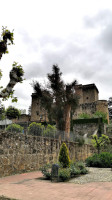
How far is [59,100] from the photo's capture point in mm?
21781

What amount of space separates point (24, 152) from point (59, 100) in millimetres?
11719

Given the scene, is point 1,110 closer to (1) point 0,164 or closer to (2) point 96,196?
(1) point 0,164

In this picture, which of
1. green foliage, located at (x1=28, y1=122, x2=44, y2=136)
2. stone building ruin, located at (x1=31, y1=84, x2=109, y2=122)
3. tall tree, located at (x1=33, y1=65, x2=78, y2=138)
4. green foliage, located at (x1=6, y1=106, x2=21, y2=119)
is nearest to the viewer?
green foliage, located at (x1=28, y1=122, x2=44, y2=136)

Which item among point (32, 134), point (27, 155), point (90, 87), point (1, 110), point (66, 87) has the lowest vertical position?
point (27, 155)

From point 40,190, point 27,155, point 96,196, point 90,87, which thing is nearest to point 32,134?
point 27,155

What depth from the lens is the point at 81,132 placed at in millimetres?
30125

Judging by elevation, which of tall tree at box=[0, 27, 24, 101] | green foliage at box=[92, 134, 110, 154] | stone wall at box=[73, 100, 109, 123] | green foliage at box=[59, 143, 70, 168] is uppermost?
stone wall at box=[73, 100, 109, 123]

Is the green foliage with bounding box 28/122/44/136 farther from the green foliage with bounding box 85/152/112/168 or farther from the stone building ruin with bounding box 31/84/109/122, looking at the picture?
the stone building ruin with bounding box 31/84/109/122

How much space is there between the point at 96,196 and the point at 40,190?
1.83 m

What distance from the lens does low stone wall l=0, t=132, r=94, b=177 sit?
9191 mm

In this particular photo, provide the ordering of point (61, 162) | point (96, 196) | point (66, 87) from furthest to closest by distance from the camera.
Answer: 1. point (66, 87)
2. point (61, 162)
3. point (96, 196)

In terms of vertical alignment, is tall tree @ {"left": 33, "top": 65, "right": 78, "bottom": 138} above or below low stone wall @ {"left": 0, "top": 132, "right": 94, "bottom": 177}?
above

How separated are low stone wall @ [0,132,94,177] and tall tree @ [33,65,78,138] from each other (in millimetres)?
6987

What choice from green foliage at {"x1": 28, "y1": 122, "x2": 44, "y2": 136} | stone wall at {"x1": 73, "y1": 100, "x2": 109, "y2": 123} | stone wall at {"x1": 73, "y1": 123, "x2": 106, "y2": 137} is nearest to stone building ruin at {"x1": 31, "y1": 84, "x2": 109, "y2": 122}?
stone wall at {"x1": 73, "y1": 100, "x2": 109, "y2": 123}
